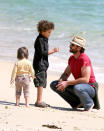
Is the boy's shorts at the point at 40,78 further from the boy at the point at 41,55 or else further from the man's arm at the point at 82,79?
the man's arm at the point at 82,79

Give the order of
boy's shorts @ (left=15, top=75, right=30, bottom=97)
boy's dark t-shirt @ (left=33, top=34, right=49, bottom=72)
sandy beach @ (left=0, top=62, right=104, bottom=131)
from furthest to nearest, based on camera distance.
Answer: boy's dark t-shirt @ (left=33, top=34, right=49, bottom=72) → boy's shorts @ (left=15, top=75, right=30, bottom=97) → sandy beach @ (left=0, top=62, right=104, bottom=131)

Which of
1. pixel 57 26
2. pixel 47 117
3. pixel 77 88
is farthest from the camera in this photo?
pixel 57 26

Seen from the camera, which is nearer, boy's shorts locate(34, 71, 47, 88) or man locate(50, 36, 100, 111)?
man locate(50, 36, 100, 111)

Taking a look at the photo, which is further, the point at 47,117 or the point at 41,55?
the point at 41,55

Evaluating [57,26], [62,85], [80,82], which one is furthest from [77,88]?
[57,26]

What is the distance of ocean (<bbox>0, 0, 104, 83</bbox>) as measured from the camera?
1177cm

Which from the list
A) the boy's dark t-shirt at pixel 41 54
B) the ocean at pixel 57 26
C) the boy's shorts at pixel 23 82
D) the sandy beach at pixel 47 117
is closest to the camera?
the sandy beach at pixel 47 117

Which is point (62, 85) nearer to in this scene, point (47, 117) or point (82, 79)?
point (82, 79)

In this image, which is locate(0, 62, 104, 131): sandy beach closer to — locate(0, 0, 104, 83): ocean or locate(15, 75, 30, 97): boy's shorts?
locate(15, 75, 30, 97): boy's shorts

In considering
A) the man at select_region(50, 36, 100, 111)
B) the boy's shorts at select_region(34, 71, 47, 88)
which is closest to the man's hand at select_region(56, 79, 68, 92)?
the man at select_region(50, 36, 100, 111)

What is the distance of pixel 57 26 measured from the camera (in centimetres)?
1711

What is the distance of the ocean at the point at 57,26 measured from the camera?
38.6ft

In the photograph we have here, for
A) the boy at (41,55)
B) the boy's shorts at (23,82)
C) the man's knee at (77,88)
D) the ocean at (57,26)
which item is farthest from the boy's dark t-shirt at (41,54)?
the ocean at (57,26)

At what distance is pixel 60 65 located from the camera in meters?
10.8
